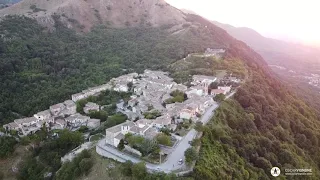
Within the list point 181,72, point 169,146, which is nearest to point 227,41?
point 181,72

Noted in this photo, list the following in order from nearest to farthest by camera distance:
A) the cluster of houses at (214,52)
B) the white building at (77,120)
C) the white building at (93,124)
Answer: the white building at (93,124)
the white building at (77,120)
the cluster of houses at (214,52)

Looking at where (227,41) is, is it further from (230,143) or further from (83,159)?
(83,159)

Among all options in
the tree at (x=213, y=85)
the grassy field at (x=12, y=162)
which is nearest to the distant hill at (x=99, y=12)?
the tree at (x=213, y=85)

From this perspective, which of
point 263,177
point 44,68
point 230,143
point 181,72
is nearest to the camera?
point 263,177

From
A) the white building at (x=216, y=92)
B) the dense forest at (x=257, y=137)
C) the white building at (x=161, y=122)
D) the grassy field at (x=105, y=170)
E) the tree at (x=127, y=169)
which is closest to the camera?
the tree at (x=127, y=169)

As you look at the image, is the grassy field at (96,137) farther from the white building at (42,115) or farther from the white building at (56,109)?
the white building at (56,109)

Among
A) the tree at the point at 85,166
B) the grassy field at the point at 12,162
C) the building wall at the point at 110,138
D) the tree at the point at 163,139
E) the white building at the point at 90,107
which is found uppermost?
the tree at the point at 163,139
